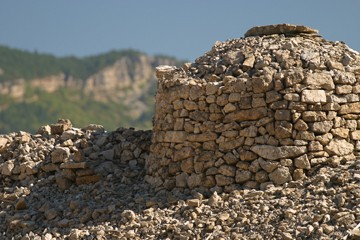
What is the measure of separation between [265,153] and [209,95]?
1.20 m

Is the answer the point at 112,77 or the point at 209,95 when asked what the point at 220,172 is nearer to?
the point at 209,95

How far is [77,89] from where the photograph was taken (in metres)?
94.9

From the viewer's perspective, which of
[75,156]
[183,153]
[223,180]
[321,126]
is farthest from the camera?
[75,156]

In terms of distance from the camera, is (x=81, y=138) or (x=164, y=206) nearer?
(x=164, y=206)

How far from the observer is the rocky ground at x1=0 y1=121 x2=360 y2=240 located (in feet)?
26.2

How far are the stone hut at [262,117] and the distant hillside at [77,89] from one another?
56941 mm

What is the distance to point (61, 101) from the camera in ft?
267

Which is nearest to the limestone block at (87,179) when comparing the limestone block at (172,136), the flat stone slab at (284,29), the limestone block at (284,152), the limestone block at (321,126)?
the limestone block at (172,136)

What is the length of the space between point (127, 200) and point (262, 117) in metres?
2.34

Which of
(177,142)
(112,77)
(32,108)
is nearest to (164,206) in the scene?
(177,142)

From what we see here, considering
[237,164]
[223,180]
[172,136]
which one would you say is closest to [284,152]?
[237,164]

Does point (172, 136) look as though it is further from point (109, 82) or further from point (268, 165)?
point (109, 82)

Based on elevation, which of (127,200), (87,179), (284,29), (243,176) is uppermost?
(284,29)

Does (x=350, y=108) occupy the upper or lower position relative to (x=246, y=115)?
upper
